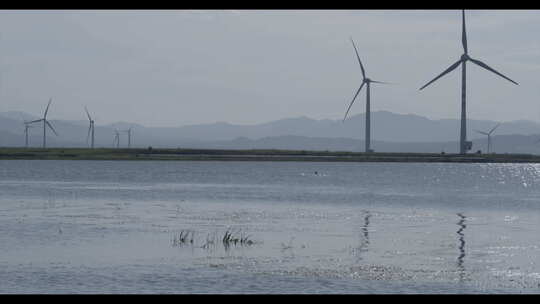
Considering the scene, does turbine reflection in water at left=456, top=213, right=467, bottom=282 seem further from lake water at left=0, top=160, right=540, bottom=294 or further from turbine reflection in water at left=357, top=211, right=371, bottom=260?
turbine reflection in water at left=357, top=211, right=371, bottom=260

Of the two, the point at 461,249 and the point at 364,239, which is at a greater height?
the point at 461,249

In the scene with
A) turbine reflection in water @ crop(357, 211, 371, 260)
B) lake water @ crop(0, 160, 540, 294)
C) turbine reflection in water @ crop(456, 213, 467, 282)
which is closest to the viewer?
lake water @ crop(0, 160, 540, 294)

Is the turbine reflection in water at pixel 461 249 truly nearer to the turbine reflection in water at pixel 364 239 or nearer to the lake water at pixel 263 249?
the lake water at pixel 263 249

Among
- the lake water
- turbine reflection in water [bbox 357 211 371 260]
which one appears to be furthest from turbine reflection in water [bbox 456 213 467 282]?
turbine reflection in water [bbox 357 211 371 260]

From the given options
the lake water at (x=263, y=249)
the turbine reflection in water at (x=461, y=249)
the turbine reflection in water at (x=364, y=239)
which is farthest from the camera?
the turbine reflection in water at (x=364, y=239)

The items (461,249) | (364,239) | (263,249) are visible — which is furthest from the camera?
(364,239)

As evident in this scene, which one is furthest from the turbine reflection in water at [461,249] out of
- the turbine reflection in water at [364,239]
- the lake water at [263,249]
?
the turbine reflection in water at [364,239]

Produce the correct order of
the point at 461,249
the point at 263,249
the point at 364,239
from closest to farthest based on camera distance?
the point at 263,249 < the point at 461,249 < the point at 364,239

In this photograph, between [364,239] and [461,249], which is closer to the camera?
[461,249]

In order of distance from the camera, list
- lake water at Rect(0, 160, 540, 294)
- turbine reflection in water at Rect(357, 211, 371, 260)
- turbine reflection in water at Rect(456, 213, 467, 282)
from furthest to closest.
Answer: turbine reflection in water at Rect(357, 211, 371, 260) < turbine reflection in water at Rect(456, 213, 467, 282) < lake water at Rect(0, 160, 540, 294)

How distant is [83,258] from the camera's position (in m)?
35.5

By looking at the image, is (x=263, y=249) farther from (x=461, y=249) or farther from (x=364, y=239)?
(x=461, y=249)

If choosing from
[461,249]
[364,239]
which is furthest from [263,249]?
[461,249]
